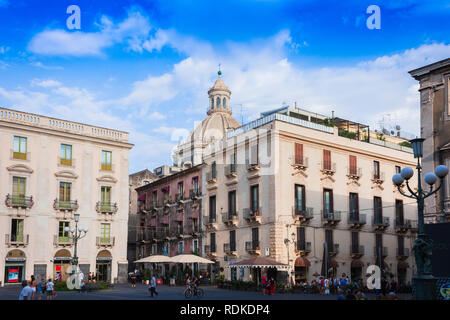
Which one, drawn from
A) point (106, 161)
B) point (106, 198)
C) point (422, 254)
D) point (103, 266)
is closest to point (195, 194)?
point (106, 198)

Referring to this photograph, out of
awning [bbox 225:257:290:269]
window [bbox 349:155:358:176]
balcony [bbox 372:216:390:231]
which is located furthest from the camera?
balcony [bbox 372:216:390:231]

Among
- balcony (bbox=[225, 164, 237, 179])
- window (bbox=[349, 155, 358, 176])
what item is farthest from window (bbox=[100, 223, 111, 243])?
window (bbox=[349, 155, 358, 176])

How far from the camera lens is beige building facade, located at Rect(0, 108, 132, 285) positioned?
43375 mm

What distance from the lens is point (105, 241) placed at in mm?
47750

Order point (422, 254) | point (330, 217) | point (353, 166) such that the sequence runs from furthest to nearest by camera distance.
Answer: point (353, 166), point (330, 217), point (422, 254)

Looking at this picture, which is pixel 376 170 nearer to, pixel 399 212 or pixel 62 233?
pixel 399 212

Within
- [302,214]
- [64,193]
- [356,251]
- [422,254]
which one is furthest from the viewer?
[64,193]

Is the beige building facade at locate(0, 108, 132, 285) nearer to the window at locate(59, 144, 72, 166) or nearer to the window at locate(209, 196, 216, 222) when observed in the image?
the window at locate(59, 144, 72, 166)

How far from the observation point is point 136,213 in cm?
6938

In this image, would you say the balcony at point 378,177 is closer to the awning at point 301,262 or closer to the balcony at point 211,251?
the awning at point 301,262

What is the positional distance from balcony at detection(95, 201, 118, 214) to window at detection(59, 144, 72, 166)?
453 centimetres

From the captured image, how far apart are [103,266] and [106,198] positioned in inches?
243

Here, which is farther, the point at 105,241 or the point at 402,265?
the point at 402,265
